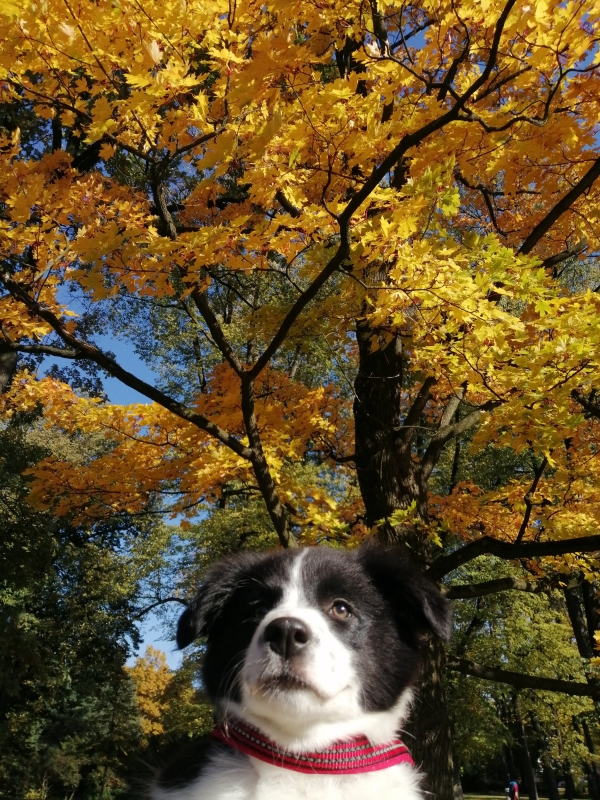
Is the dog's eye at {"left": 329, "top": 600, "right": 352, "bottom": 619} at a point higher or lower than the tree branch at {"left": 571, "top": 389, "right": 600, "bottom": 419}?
lower

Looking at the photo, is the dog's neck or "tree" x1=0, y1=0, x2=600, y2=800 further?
"tree" x1=0, y1=0, x2=600, y2=800

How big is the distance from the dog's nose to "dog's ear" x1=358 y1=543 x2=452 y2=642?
53 cm

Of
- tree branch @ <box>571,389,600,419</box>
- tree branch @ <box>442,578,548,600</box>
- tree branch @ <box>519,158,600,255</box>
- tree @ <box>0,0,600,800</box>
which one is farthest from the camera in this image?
tree branch @ <box>442,578,548,600</box>

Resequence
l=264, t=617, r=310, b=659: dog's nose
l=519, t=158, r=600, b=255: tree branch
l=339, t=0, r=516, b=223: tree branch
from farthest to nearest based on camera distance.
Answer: l=519, t=158, r=600, b=255: tree branch
l=339, t=0, r=516, b=223: tree branch
l=264, t=617, r=310, b=659: dog's nose

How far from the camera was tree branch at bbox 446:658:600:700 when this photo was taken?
4.45 metres

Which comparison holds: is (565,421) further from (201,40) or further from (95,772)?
(95,772)

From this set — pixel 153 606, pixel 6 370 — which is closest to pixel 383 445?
pixel 6 370

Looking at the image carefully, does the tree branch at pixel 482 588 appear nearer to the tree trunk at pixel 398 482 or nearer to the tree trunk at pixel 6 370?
the tree trunk at pixel 398 482

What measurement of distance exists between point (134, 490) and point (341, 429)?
10.1 ft

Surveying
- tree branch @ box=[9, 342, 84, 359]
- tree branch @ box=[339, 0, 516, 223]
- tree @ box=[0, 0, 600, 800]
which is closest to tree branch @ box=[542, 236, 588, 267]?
tree @ box=[0, 0, 600, 800]

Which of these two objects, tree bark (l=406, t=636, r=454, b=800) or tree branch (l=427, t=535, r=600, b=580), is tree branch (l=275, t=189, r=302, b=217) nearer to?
tree branch (l=427, t=535, r=600, b=580)

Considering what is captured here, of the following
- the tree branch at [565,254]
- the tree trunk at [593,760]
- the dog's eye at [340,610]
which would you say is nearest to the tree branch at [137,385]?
the dog's eye at [340,610]

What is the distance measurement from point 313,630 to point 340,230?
2343 millimetres

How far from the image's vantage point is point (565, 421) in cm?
342
